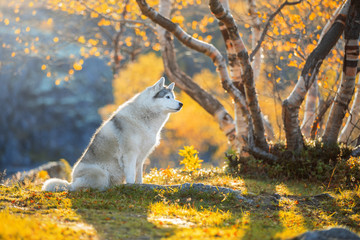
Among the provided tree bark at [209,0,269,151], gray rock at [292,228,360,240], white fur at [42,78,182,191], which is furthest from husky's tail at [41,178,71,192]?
gray rock at [292,228,360,240]

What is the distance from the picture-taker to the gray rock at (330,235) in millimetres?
3244

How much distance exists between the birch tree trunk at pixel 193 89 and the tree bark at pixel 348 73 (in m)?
2.98

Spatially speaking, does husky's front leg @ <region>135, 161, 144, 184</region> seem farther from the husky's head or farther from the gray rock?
the gray rock

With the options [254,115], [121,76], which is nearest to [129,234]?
[254,115]

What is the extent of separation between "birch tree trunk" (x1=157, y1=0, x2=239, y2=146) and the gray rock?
26.1 ft

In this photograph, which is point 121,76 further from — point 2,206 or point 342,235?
point 342,235

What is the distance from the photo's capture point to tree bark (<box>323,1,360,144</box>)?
823cm

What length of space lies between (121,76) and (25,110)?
2469 centimetres

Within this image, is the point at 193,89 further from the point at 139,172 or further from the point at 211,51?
the point at 139,172

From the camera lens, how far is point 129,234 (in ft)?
13.1

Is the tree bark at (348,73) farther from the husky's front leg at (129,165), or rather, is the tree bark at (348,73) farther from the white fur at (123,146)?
the husky's front leg at (129,165)

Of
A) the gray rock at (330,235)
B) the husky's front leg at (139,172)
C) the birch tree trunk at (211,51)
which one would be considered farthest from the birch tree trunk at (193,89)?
Result: the gray rock at (330,235)

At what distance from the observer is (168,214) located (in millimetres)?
5273

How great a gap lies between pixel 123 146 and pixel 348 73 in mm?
5720
